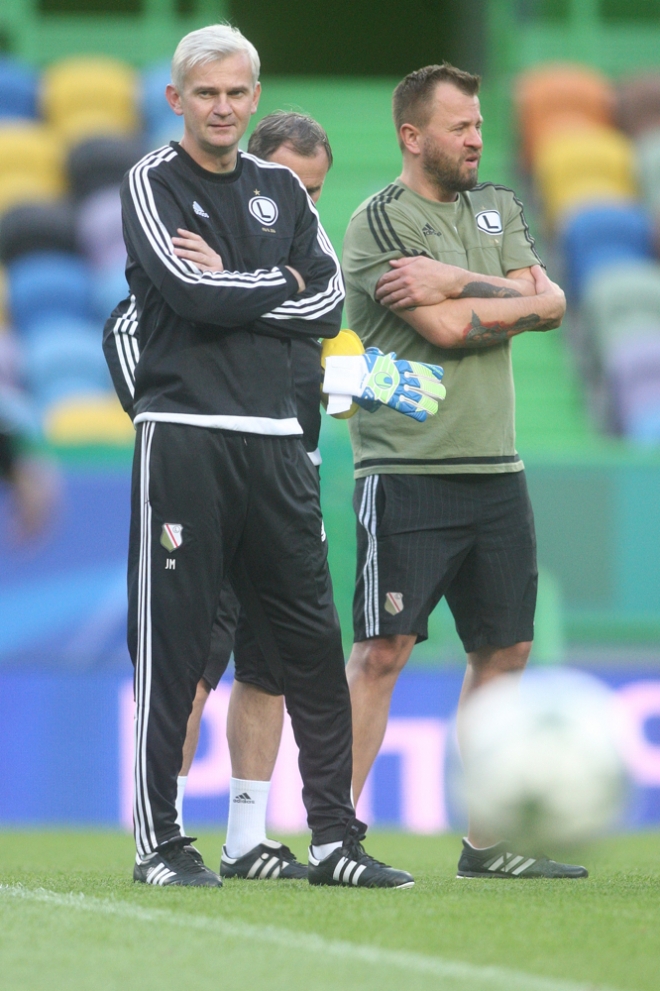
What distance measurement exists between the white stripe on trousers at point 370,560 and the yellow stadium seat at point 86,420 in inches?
238

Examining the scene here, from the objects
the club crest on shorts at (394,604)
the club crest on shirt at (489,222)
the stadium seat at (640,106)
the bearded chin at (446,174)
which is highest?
the stadium seat at (640,106)

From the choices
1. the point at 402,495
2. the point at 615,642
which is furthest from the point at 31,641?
the point at 402,495

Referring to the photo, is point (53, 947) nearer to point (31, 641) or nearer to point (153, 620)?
point (153, 620)

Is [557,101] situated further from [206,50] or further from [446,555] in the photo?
[206,50]

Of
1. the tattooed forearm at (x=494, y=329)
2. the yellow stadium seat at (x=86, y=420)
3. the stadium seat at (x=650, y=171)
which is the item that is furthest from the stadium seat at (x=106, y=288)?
the tattooed forearm at (x=494, y=329)

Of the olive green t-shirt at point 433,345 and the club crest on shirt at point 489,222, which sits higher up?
the club crest on shirt at point 489,222

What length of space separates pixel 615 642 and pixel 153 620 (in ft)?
15.8

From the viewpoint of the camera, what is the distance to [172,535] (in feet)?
13.0

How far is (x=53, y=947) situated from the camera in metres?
3.20

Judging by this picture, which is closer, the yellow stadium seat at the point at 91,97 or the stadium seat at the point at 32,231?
the stadium seat at the point at 32,231

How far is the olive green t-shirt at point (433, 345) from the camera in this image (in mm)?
4539

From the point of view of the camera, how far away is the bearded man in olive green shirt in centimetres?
449

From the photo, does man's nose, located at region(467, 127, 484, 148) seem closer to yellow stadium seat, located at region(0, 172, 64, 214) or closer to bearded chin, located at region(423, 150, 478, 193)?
bearded chin, located at region(423, 150, 478, 193)

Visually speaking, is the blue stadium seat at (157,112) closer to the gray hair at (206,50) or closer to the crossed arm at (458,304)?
the crossed arm at (458,304)
